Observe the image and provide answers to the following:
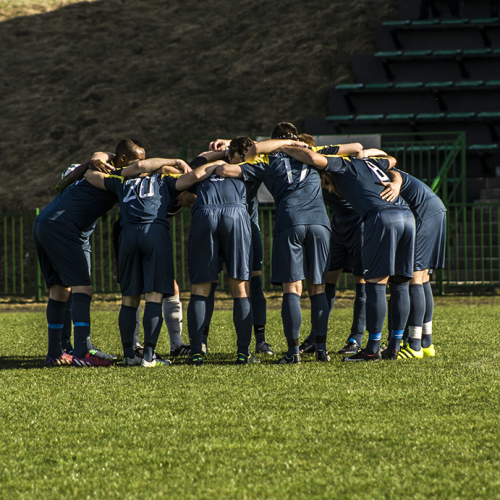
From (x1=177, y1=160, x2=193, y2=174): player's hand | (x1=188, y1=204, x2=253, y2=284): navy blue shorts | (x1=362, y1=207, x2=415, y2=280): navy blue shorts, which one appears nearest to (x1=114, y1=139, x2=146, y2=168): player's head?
(x1=177, y1=160, x2=193, y2=174): player's hand

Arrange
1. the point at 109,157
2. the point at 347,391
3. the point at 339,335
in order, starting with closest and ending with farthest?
the point at 347,391
the point at 109,157
the point at 339,335

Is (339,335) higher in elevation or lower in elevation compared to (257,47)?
lower

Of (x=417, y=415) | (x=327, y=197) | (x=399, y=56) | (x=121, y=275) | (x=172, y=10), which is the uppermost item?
(x=172, y=10)

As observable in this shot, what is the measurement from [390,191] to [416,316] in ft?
3.55

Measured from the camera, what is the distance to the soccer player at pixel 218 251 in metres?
5.45

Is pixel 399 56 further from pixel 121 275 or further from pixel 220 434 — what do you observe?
pixel 220 434

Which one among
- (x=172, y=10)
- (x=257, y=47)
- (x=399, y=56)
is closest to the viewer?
(x=399, y=56)

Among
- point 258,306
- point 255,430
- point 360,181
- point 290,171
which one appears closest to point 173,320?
point 258,306

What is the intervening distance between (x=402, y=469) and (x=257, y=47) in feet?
75.0

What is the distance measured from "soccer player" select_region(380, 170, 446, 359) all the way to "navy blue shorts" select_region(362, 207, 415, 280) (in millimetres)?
310

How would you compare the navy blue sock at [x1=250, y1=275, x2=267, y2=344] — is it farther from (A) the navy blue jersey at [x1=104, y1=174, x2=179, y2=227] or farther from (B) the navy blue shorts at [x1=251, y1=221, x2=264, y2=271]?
(A) the navy blue jersey at [x1=104, y1=174, x2=179, y2=227]

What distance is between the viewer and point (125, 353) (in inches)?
222

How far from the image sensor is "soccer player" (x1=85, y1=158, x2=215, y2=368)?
541 cm

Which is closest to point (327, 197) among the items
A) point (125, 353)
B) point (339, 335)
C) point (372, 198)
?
point (372, 198)
